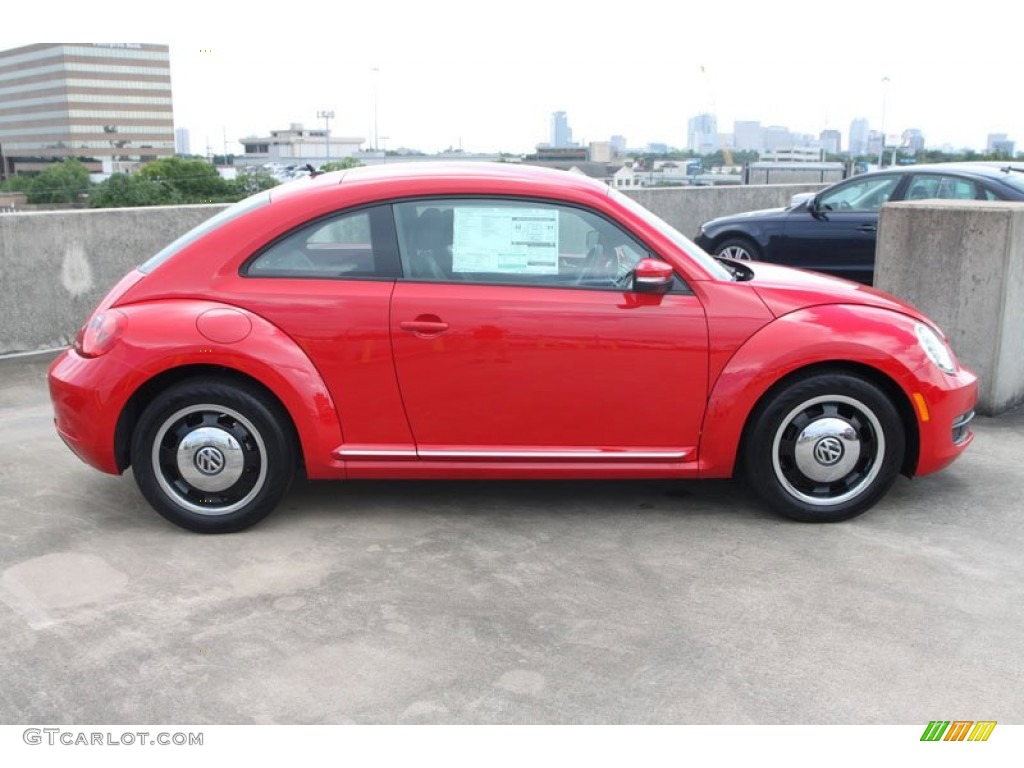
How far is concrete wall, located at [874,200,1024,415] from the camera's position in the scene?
6.28 metres

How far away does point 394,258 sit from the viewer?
4.51 meters

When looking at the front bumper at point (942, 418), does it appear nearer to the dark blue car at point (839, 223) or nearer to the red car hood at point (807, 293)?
the red car hood at point (807, 293)

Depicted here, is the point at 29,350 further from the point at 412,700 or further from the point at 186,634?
the point at 412,700

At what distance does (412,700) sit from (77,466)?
10.3ft

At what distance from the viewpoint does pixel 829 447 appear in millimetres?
4555

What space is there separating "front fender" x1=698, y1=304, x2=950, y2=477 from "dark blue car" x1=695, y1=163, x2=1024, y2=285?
6063 mm

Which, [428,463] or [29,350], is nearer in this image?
[428,463]

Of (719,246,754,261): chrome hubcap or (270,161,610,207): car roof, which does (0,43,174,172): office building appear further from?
(270,161,610,207): car roof

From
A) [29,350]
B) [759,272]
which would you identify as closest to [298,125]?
[29,350]

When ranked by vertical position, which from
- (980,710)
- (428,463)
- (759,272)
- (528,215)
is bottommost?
(980,710)

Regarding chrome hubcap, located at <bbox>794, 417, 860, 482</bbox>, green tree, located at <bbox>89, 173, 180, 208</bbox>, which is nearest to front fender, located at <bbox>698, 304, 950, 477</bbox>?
chrome hubcap, located at <bbox>794, 417, 860, 482</bbox>

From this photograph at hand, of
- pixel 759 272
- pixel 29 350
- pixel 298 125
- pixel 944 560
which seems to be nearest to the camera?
pixel 944 560

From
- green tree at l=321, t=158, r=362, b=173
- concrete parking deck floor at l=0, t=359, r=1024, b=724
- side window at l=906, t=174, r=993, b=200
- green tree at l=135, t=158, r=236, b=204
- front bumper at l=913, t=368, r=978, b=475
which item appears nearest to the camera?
concrete parking deck floor at l=0, t=359, r=1024, b=724

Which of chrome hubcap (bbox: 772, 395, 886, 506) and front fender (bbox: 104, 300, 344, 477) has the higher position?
front fender (bbox: 104, 300, 344, 477)
